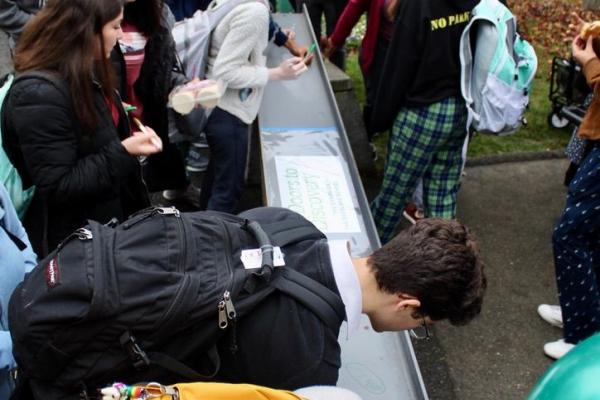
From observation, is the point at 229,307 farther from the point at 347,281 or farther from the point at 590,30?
the point at 590,30

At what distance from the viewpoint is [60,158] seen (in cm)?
232

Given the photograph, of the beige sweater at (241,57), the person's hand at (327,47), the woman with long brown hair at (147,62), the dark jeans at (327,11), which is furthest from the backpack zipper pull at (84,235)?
the dark jeans at (327,11)

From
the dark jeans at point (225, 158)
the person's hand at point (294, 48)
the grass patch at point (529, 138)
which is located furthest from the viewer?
the grass patch at point (529, 138)

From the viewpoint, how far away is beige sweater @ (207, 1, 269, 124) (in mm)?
3184

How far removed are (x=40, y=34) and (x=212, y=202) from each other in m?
1.51

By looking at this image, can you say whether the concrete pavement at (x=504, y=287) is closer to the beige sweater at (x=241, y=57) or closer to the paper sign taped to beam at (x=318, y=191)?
the paper sign taped to beam at (x=318, y=191)

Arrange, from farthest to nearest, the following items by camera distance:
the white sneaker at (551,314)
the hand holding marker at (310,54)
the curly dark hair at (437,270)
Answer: the hand holding marker at (310,54)
the white sneaker at (551,314)
the curly dark hair at (437,270)

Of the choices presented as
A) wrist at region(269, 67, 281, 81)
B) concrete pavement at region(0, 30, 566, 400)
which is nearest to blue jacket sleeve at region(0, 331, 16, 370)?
wrist at region(269, 67, 281, 81)

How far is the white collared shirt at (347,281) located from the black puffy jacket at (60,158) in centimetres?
110

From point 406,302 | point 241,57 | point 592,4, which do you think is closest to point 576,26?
point 592,4

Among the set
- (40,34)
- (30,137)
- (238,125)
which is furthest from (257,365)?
(238,125)

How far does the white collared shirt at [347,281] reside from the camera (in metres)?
1.72

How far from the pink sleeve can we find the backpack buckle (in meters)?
3.15

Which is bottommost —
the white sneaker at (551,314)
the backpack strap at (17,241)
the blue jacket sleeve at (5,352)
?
the white sneaker at (551,314)
